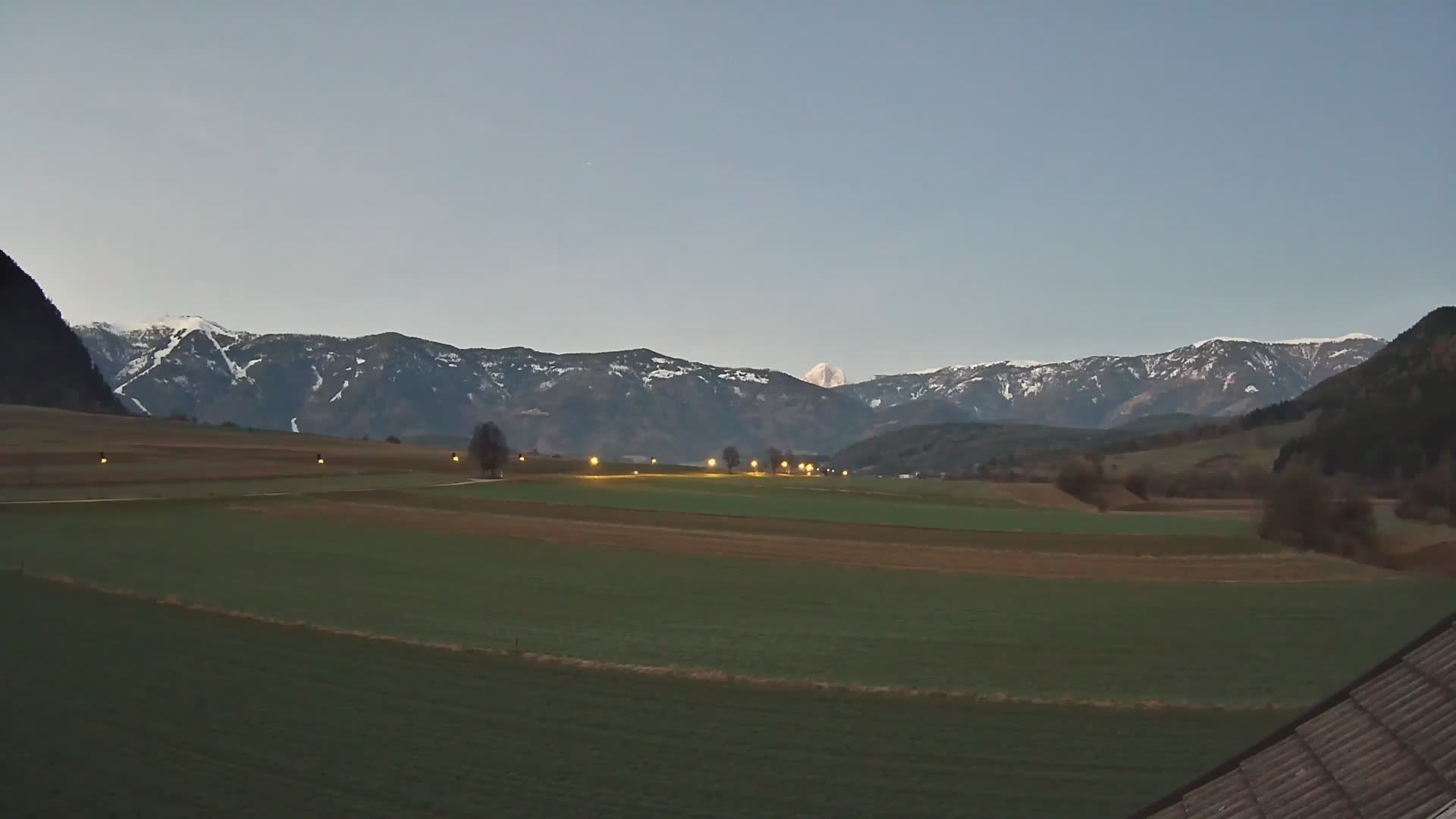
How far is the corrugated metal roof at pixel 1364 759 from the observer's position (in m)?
6.54

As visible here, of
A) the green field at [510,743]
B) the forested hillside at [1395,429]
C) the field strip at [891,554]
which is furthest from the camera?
the forested hillside at [1395,429]

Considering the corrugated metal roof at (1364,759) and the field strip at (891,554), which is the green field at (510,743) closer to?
the corrugated metal roof at (1364,759)

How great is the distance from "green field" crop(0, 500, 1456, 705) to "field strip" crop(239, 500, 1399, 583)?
285 centimetres

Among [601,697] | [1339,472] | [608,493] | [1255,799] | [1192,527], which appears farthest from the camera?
[1339,472]

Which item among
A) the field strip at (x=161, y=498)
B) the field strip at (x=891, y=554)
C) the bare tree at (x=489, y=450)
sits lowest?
the field strip at (x=891, y=554)

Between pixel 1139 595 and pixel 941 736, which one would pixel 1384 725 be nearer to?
pixel 941 736

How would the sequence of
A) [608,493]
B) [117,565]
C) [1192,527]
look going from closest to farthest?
[117,565], [1192,527], [608,493]

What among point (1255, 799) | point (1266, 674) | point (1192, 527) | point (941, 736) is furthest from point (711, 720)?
point (1192, 527)

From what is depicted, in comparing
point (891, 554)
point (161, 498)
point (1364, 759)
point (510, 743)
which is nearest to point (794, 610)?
point (510, 743)

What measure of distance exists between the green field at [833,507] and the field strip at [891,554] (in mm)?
16039

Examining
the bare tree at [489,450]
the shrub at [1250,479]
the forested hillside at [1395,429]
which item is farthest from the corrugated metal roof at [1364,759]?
the forested hillside at [1395,429]

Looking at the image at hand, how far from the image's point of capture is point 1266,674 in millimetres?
24312

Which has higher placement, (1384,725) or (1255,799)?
(1384,725)

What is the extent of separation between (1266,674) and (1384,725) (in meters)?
19.3
